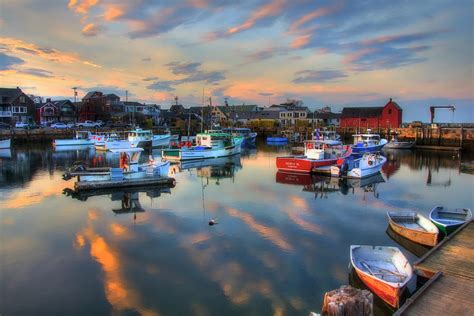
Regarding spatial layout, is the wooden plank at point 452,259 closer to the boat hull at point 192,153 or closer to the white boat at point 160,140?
the boat hull at point 192,153

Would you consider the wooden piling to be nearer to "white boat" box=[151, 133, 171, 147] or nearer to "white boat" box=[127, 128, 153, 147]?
"white boat" box=[127, 128, 153, 147]

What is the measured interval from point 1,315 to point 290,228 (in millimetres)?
10215

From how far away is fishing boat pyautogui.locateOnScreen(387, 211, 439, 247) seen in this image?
42.7 feet

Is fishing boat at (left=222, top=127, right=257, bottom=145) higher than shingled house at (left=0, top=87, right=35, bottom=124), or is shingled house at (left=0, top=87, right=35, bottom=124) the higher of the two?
shingled house at (left=0, top=87, right=35, bottom=124)

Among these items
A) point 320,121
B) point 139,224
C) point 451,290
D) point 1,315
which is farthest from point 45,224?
point 320,121

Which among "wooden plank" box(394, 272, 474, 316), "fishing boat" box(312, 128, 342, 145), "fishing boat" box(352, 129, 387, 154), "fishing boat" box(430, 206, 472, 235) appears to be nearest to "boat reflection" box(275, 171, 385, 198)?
"fishing boat" box(312, 128, 342, 145)

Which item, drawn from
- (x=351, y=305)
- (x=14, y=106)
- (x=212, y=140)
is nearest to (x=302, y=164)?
(x=212, y=140)

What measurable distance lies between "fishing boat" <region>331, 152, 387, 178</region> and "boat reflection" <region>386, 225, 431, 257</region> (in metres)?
13.8

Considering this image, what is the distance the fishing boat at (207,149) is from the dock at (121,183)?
14.8 metres

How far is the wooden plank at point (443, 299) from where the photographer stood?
7.09 meters

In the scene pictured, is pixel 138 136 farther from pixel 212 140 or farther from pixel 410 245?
pixel 410 245

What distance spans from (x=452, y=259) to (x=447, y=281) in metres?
1.58

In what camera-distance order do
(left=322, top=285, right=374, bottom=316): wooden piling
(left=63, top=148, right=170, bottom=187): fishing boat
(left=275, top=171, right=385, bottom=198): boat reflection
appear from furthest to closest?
1. (left=275, top=171, right=385, bottom=198): boat reflection
2. (left=63, top=148, right=170, bottom=187): fishing boat
3. (left=322, top=285, right=374, bottom=316): wooden piling

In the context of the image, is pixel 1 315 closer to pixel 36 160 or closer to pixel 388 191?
pixel 388 191
